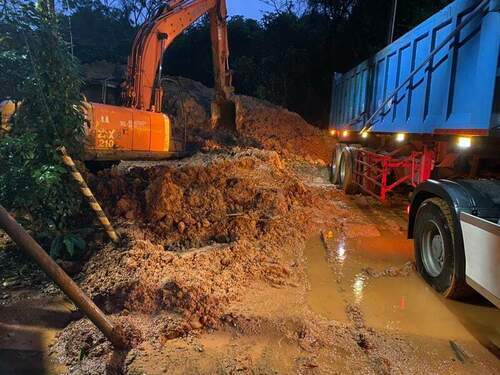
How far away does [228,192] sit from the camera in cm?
758

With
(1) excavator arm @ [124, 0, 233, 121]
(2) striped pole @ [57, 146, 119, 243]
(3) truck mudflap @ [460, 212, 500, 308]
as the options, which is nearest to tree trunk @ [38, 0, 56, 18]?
(2) striped pole @ [57, 146, 119, 243]

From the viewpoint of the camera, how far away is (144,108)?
33.2ft

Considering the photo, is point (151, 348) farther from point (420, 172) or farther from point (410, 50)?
point (410, 50)

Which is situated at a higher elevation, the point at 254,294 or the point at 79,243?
the point at 79,243

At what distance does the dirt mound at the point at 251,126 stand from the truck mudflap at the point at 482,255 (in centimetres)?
1158

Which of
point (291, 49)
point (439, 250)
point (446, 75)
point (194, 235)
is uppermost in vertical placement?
point (291, 49)

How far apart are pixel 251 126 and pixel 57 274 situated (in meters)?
14.0

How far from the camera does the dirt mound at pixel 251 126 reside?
1580 centimetres

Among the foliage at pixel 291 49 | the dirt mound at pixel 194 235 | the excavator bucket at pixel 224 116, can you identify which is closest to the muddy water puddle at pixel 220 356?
the dirt mound at pixel 194 235

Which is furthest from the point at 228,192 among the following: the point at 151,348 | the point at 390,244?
the point at 151,348

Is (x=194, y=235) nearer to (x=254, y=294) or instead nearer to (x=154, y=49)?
(x=254, y=294)

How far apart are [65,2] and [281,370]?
5.00 m

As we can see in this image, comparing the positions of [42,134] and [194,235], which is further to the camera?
[194,235]

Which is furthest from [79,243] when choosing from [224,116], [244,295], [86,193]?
[224,116]
